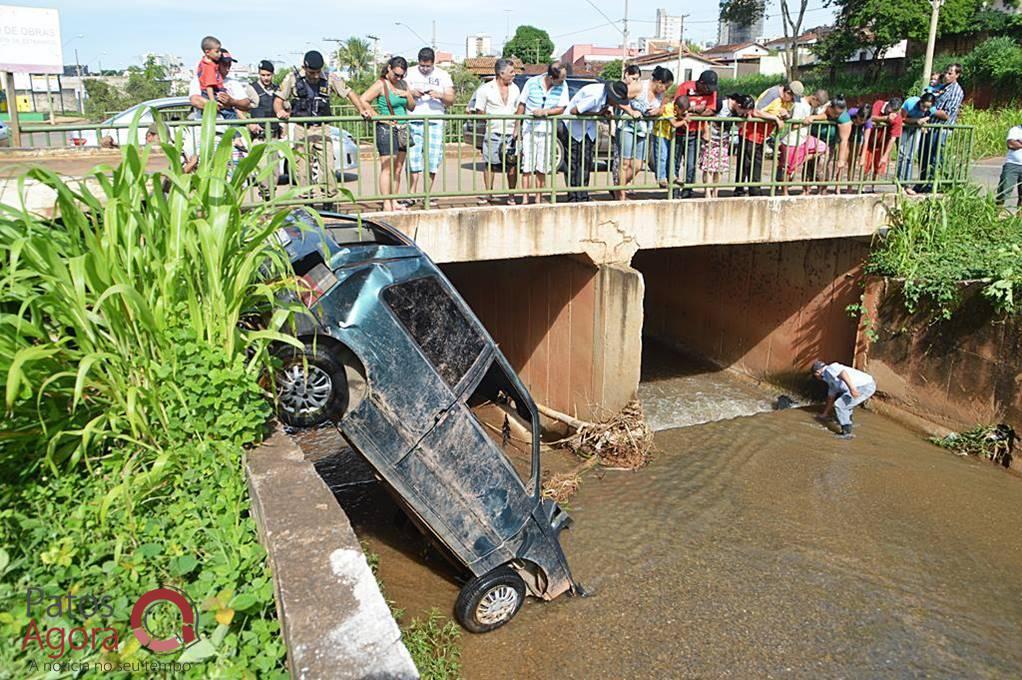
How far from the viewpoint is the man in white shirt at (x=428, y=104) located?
310 inches

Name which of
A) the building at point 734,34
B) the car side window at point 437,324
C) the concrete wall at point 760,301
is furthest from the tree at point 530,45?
the car side window at point 437,324

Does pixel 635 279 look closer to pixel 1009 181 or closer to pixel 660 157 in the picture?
pixel 660 157

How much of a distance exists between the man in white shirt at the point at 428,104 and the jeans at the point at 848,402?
17.9ft

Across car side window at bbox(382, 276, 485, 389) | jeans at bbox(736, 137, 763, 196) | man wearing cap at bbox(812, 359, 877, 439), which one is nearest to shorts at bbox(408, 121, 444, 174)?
car side window at bbox(382, 276, 485, 389)

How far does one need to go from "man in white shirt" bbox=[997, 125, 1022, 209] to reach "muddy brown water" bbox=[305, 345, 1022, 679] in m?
3.87

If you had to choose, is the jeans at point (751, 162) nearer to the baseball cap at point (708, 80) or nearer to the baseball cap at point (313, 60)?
the baseball cap at point (708, 80)

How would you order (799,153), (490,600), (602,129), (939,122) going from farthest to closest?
(939,122)
(799,153)
(602,129)
(490,600)

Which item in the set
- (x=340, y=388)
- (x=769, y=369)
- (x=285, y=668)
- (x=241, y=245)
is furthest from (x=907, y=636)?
(x=769, y=369)

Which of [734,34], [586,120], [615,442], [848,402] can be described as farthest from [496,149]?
[734,34]

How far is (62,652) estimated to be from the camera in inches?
100

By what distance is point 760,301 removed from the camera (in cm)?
1196

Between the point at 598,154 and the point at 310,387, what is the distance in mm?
6399

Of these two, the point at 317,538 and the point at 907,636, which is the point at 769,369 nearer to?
the point at 907,636

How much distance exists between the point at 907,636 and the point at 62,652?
5453mm
